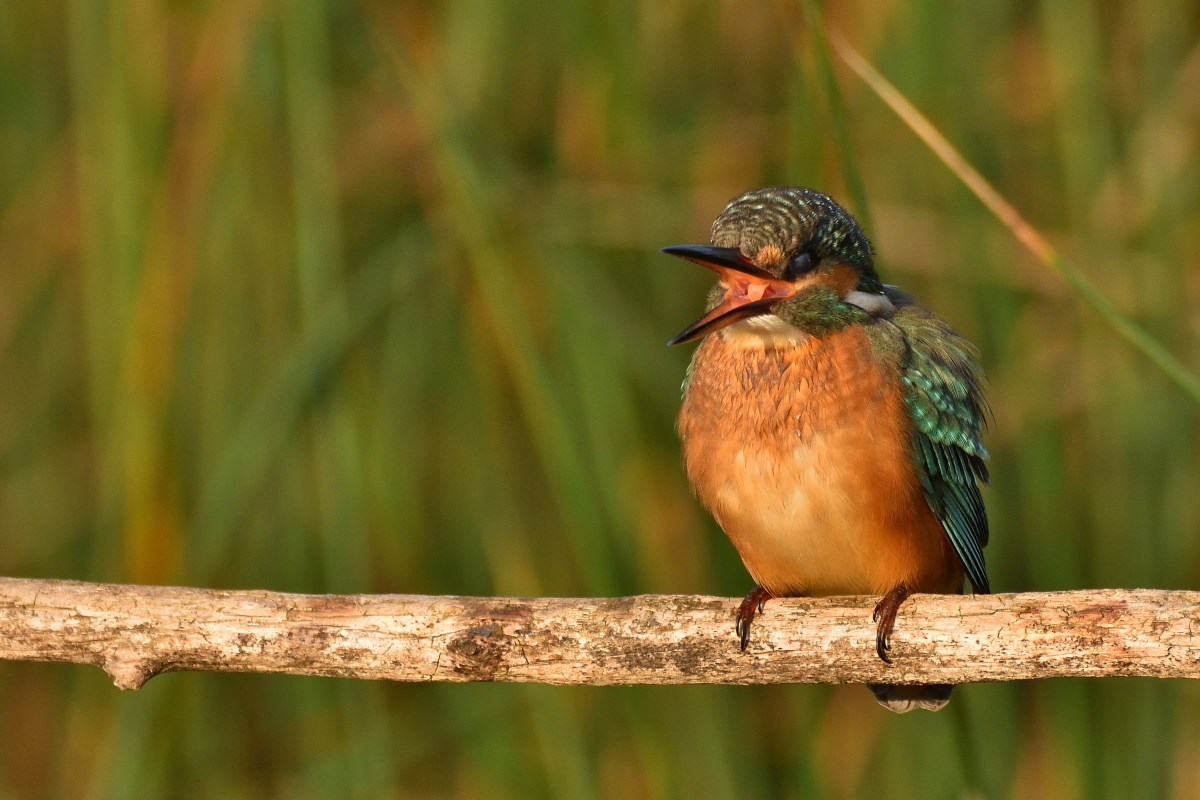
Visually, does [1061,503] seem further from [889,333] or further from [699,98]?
[699,98]

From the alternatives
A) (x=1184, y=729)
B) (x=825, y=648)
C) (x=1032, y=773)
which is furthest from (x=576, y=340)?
(x=1032, y=773)

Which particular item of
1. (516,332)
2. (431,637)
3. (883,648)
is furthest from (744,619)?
(516,332)

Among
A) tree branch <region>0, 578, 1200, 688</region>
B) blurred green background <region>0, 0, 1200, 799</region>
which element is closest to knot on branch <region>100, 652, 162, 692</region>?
tree branch <region>0, 578, 1200, 688</region>

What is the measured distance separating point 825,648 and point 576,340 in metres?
0.91

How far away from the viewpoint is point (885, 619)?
6.00 feet

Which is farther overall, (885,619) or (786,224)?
(786,224)

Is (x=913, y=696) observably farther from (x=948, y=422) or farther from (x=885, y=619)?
(x=885, y=619)

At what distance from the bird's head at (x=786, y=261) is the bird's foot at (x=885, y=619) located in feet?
1.69

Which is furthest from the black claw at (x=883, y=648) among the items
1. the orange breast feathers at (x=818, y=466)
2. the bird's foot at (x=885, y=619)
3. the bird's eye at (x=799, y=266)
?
the bird's eye at (x=799, y=266)

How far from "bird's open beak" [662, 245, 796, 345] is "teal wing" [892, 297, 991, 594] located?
0.29 m

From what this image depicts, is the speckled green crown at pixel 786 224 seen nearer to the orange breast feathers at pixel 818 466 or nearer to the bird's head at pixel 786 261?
the bird's head at pixel 786 261

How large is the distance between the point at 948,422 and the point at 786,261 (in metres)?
0.46

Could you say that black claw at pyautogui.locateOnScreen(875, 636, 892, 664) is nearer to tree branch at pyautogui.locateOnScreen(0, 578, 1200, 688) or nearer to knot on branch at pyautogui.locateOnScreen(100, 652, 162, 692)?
tree branch at pyautogui.locateOnScreen(0, 578, 1200, 688)

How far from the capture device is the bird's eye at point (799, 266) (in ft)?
7.38
